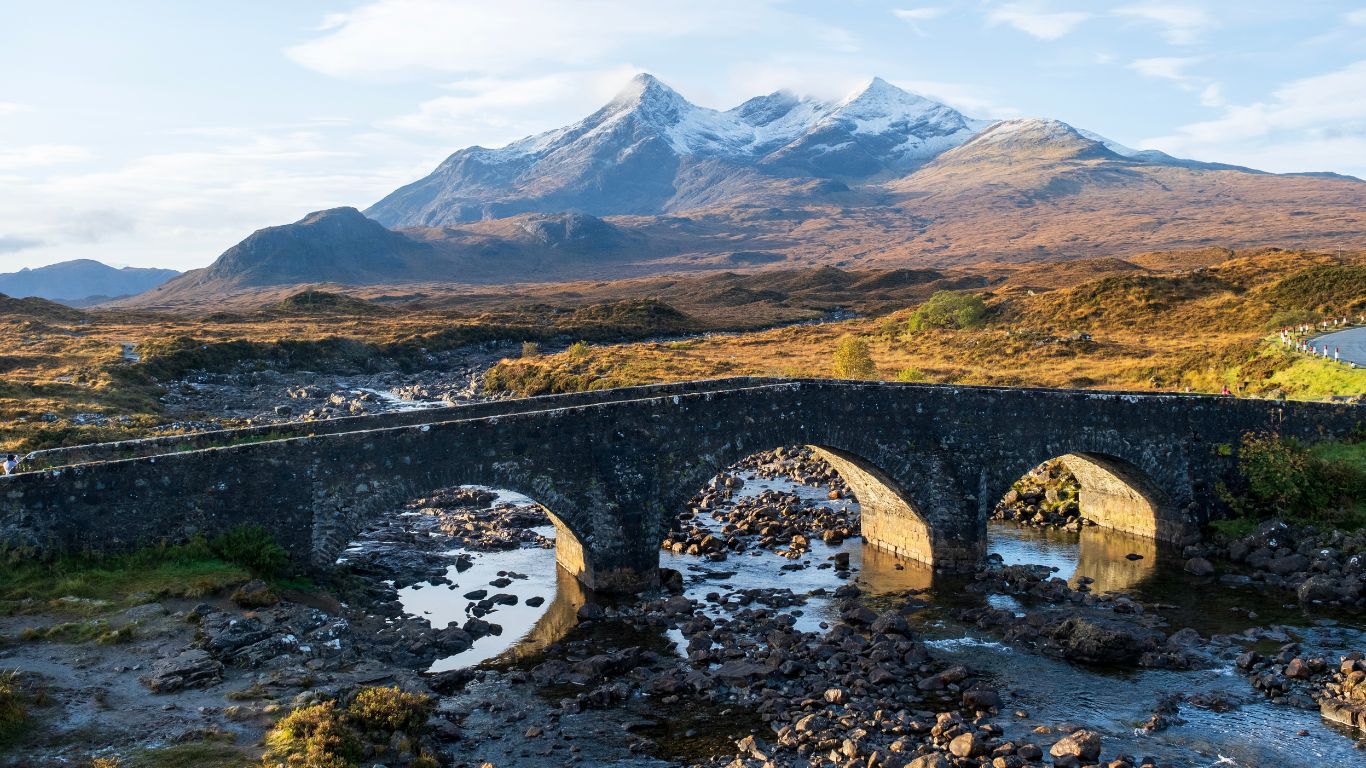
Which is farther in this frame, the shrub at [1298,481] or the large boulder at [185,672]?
the shrub at [1298,481]

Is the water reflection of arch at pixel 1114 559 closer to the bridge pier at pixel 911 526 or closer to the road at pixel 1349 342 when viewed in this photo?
the bridge pier at pixel 911 526

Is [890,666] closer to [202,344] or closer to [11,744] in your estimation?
[11,744]

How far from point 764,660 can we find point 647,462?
20.7 ft

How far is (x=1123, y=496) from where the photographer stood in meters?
30.9

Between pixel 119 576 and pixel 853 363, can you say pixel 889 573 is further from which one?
pixel 853 363

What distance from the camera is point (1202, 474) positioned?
29.1 metres

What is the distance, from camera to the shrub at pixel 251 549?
778 inches

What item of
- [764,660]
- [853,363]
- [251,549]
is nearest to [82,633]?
[251,549]

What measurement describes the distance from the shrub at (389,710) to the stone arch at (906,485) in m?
9.55

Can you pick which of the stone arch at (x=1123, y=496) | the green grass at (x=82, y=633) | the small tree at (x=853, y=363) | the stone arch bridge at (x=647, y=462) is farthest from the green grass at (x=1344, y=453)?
the green grass at (x=82, y=633)

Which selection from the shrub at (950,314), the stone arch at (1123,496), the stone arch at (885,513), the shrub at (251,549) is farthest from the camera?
the shrub at (950,314)

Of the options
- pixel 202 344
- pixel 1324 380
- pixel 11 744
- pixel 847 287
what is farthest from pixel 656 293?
pixel 11 744

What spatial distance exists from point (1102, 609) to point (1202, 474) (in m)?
8.15

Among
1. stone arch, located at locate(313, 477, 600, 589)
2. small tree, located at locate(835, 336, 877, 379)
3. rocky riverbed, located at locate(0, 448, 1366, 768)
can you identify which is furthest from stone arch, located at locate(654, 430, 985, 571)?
small tree, located at locate(835, 336, 877, 379)
